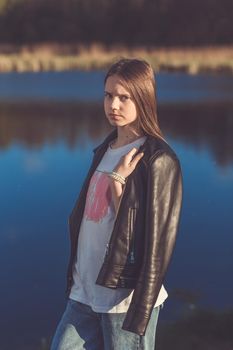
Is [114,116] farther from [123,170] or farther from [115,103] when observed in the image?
[123,170]

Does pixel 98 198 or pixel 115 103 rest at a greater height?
pixel 115 103

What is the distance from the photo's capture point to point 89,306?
5.27 ft

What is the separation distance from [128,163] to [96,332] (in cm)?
47

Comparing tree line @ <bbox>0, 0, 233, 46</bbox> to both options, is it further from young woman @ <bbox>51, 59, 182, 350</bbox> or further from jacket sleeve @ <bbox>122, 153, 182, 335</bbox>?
jacket sleeve @ <bbox>122, 153, 182, 335</bbox>

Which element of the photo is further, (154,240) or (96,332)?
(96,332)

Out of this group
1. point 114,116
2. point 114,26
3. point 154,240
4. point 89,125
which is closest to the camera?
point 154,240

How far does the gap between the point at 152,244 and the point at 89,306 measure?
0.28m

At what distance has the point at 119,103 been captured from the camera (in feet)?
5.08

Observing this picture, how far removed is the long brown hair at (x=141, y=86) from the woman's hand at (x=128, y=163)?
0.08 m

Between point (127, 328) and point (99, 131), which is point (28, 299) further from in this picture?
point (99, 131)

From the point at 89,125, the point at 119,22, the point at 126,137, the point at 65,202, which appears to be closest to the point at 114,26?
the point at 119,22

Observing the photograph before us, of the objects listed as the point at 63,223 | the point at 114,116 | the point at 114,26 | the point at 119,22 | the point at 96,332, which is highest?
the point at 119,22

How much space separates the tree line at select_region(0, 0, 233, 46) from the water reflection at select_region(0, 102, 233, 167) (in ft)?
50.2

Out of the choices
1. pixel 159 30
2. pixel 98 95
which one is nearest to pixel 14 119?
pixel 98 95
